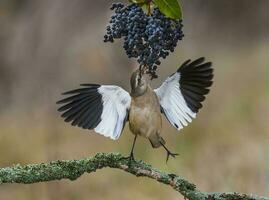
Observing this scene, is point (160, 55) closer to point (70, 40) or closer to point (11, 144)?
point (11, 144)

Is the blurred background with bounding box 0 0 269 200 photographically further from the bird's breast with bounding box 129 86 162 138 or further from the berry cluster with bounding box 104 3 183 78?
the berry cluster with bounding box 104 3 183 78

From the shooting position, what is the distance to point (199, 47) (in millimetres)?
4441

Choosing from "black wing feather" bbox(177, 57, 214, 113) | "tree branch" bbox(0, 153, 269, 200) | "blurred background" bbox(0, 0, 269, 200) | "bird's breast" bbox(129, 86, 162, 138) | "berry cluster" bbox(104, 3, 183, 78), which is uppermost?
"blurred background" bbox(0, 0, 269, 200)

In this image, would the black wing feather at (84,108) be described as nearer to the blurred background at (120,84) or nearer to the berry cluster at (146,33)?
the berry cluster at (146,33)

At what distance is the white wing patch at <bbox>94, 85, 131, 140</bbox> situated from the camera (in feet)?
3.73

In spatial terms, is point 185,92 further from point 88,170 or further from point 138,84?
point 88,170

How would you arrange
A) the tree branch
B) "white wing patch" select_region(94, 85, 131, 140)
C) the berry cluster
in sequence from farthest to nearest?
"white wing patch" select_region(94, 85, 131, 140)
the tree branch
the berry cluster

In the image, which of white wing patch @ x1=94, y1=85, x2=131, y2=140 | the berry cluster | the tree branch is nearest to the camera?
the berry cluster

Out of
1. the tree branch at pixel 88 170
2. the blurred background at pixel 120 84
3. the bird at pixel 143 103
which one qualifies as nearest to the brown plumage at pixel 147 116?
the bird at pixel 143 103

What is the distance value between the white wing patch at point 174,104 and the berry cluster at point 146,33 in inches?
6.8

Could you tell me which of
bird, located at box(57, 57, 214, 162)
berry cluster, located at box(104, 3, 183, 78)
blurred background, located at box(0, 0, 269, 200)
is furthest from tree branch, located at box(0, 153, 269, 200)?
blurred background, located at box(0, 0, 269, 200)

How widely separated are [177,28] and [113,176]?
3054 millimetres

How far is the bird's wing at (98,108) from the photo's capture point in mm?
1148

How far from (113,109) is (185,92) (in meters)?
0.12
